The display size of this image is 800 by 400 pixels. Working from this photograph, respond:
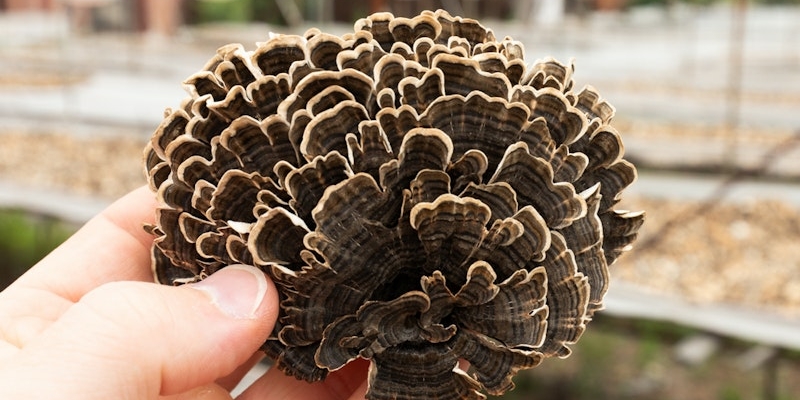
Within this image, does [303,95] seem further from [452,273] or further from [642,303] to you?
[642,303]

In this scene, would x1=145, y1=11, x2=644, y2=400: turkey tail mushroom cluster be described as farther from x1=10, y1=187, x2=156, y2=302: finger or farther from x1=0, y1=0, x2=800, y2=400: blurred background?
x1=0, y1=0, x2=800, y2=400: blurred background

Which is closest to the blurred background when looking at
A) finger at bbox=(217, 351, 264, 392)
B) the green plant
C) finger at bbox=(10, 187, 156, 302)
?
the green plant

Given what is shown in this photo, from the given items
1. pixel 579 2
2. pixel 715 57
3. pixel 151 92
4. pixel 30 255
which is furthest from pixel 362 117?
pixel 715 57

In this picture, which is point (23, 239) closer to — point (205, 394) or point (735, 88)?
point (205, 394)

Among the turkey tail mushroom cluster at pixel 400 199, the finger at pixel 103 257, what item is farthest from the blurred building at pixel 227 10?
the turkey tail mushroom cluster at pixel 400 199

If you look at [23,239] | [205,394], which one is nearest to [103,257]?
[205,394]
